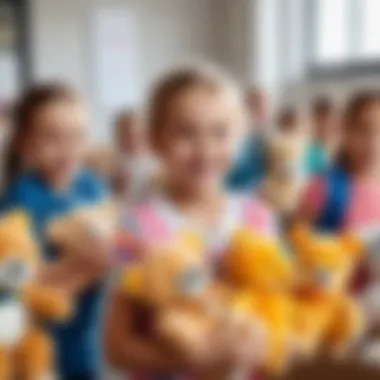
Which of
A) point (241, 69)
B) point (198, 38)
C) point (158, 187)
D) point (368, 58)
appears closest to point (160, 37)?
point (198, 38)

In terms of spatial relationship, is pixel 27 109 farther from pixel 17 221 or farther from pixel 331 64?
pixel 331 64

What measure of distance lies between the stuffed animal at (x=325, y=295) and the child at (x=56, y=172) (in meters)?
0.17

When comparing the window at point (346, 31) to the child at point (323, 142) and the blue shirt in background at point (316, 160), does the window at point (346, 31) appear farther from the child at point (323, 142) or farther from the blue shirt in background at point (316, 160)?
the blue shirt in background at point (316, 160)

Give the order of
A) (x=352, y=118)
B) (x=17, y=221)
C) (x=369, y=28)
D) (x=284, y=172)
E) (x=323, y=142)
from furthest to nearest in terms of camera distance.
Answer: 1. (x=369, y=28)
2. (x=323, y=142)
3. (x=284, y=172)
4. (x=352, y=118)
5. (x=17, y=221)

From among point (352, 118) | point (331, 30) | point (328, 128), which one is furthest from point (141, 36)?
point (352, 118)

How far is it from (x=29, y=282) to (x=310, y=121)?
98 centimetres

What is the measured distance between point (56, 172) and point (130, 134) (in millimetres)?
604

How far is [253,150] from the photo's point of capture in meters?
1.11

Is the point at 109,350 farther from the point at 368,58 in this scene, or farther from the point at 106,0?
the point at 106,0

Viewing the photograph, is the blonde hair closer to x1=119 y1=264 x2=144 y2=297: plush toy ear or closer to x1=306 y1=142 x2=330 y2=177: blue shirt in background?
x1=119 y1=264 x2=144 y2=297: plush toy ear

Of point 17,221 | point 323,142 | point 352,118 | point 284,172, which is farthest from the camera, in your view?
point 323,142

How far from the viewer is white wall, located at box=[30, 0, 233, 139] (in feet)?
7.63

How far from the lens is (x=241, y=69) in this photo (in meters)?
2.28

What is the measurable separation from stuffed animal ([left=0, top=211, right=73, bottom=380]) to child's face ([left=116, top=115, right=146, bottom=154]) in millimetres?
616
